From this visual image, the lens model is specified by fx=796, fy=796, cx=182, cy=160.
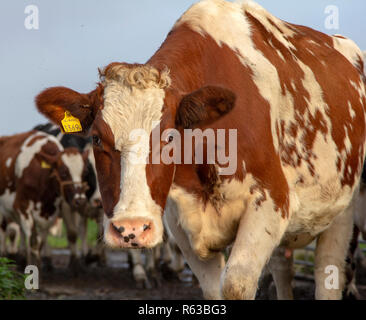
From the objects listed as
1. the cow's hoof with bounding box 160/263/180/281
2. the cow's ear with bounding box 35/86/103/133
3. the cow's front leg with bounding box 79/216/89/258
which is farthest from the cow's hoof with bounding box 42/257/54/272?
the cow's ear with bounding box 35/86/103/133

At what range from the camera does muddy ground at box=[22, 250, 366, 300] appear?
1117 centimetres

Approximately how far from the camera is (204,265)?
20.2 feet

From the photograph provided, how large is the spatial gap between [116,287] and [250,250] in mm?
7608

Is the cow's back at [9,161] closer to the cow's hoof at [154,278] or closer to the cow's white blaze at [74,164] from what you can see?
the cow's white blaze at [74,164]

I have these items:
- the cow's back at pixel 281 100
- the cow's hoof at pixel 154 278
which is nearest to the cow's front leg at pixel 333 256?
the cow's back at pixel 281 100

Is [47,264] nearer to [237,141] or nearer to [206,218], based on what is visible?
[206,218]

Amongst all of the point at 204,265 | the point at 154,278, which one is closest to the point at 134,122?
the point at 204,265

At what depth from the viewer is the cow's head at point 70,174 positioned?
14.0 meters

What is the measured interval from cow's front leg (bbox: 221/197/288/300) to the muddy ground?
423 centimetres

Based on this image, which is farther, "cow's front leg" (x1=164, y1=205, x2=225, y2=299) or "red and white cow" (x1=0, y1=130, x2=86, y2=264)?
"red and white cow" (x1=0, y1=130, x2=86, y2=264)

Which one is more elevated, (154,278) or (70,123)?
(70,123)

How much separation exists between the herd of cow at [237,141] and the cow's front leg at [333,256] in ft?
0.03

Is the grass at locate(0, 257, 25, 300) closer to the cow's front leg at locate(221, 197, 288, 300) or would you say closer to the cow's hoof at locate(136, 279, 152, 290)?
the cow's front leg at locate(221, 197, 288, 300)

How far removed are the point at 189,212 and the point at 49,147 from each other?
9.76m
